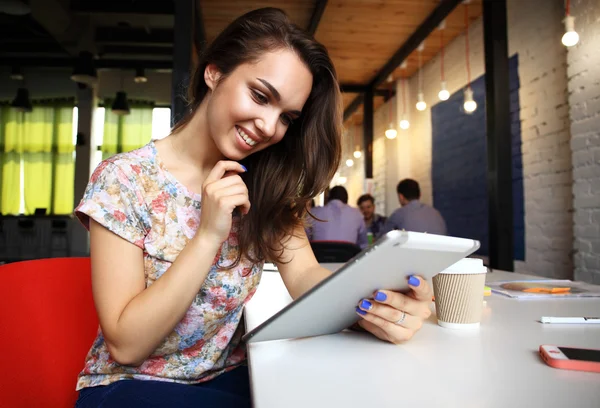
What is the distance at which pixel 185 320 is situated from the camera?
939 mm

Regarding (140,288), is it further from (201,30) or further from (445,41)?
(445,41)

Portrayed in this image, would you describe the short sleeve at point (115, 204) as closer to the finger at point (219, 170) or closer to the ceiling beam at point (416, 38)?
the finger at point (219, 170)

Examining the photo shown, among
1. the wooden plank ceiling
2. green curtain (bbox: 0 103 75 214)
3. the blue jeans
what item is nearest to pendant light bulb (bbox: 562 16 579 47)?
the wooden plank ceiling

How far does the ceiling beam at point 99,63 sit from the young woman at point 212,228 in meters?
8.15

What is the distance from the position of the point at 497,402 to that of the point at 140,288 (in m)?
0.63

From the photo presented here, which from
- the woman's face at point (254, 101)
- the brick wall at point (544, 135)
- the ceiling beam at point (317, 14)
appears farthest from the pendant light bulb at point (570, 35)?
the woman's face at point (254, 101)

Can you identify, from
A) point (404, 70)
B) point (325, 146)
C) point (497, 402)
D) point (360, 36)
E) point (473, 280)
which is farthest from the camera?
point (404, 70)

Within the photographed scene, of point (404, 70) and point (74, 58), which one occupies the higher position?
point (74, 58)

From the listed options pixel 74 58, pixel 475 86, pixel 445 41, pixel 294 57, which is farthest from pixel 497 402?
pixel 74 58

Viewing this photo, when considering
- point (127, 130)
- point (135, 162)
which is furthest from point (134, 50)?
point (135, 162)

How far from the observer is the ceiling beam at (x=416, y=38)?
17.1 feet

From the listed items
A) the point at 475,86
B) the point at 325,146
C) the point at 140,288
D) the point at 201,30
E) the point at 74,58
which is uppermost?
the point at 74,58

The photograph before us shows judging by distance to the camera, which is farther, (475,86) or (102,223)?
(475,86)

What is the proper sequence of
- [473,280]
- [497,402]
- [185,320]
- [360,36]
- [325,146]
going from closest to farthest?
1. [497,402]
2. [473,280]
3. [185,320]
4. [325,146]
5. [360,36]
